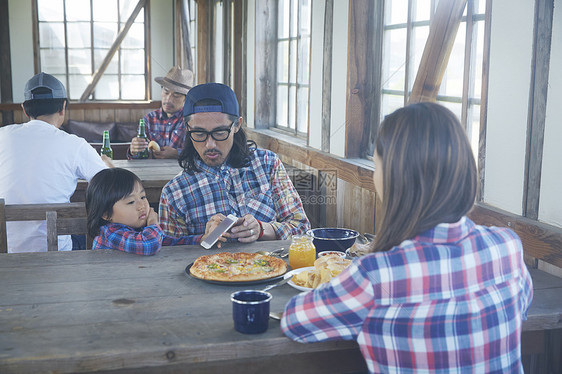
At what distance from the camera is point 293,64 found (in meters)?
4.55

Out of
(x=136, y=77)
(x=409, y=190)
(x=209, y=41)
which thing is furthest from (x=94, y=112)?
(x=409, y=190)

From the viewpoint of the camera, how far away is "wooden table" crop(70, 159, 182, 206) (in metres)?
3.48

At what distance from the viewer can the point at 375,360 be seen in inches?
48.5

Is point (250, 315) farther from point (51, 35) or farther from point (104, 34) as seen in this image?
point (51, 35)

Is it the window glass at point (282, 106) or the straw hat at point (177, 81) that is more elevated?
the straw hat at point (177, 81)

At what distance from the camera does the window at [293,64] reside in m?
4.31

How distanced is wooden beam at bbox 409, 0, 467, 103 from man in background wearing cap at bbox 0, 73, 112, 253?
1573 mm

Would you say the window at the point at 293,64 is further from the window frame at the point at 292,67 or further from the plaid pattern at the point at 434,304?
the plaid pattern at the point at 434,304

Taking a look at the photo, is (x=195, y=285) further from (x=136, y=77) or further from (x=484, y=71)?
(x=136, y=77)

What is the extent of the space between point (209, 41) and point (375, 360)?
6.04 m

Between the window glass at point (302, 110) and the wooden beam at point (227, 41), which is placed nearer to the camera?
the window glass at point (302, 110)

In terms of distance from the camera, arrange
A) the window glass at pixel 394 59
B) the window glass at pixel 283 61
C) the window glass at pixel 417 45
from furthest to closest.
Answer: the window glass at pixel 283 61 → the window glass at pixel 394 59 → the window glass at pixel 417 45

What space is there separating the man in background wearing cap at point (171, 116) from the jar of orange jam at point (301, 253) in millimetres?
2755

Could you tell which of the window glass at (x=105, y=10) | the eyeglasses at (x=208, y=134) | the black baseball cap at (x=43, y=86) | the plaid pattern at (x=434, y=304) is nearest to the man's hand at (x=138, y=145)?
the black baseball cap at (x=43, y=86)
